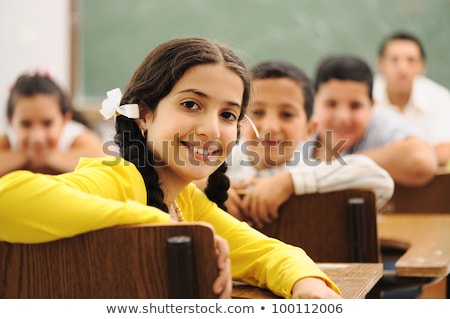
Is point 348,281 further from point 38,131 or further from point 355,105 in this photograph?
point 38,131

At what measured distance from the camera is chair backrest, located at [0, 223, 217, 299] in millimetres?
551

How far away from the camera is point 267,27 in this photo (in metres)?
2.71

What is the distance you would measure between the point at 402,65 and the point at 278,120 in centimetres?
137

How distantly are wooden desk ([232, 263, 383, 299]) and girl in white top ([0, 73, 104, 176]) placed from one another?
2.55ft

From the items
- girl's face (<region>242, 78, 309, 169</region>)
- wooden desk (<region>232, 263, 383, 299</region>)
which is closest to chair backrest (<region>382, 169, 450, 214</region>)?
girl's face (<region>242, 78, 309, 169</region>)

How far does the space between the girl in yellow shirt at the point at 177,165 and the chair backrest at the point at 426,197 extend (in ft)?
2.19

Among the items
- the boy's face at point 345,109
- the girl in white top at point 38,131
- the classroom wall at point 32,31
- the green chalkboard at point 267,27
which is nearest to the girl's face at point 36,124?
the girl in white top at point 38,131

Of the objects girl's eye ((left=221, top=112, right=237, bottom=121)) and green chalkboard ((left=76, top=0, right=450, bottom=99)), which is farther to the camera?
green chalkboard ((left=76, top=0, right=450, bottom=99))

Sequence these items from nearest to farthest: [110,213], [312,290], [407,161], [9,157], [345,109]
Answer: [110,213] < [312,290] < [407,161] < [345,109] < [9,157]

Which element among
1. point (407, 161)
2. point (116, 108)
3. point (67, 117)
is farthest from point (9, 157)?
point (116, 108)

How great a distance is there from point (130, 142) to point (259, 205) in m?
0.32

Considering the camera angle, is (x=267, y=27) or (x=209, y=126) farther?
(x=267, y=27)

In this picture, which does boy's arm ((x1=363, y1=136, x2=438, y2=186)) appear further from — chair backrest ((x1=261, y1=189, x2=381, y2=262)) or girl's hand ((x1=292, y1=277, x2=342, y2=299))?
girl's hand ((x1=292, y1=277, x2=342, y2=299))
